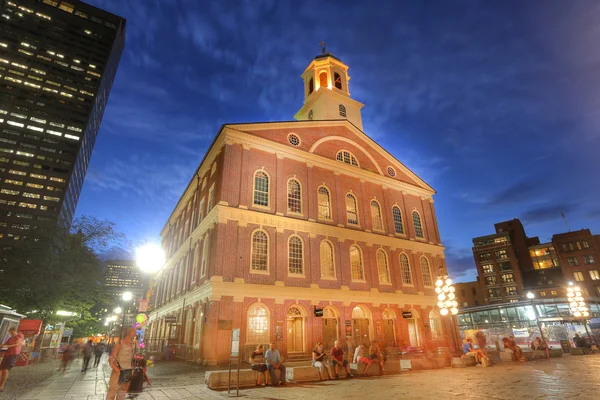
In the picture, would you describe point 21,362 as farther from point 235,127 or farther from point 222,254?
point 235,127

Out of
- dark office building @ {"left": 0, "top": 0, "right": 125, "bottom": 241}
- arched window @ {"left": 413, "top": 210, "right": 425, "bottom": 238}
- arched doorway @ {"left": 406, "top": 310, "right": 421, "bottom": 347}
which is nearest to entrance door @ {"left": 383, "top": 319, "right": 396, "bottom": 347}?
arched doorway @ {"left": 406, "top": 310, "right": 421, "bottom": 347}

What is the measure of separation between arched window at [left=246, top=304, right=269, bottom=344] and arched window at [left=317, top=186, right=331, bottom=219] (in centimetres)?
867

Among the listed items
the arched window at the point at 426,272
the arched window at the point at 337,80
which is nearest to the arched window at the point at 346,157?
the arched window at the point at 426,272

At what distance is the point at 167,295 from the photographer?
33.2 meters

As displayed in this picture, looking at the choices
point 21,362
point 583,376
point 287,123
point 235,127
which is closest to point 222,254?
point 235,127

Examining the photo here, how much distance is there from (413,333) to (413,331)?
167mm

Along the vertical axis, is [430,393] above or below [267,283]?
below

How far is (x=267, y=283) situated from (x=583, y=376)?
50.1 ft

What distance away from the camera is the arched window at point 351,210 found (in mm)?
26641

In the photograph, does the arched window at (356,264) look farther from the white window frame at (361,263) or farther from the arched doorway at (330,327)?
the arched doorway at (330,327)

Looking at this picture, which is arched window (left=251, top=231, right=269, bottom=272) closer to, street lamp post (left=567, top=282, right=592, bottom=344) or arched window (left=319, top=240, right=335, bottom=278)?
arched window (left=319, top=240, right=335, bottom=278)

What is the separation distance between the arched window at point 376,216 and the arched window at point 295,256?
8.19m

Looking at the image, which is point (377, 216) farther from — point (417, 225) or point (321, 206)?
point (321, 206)

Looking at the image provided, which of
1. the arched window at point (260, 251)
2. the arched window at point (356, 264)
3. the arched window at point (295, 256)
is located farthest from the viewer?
the arched window at point (356, 264)
